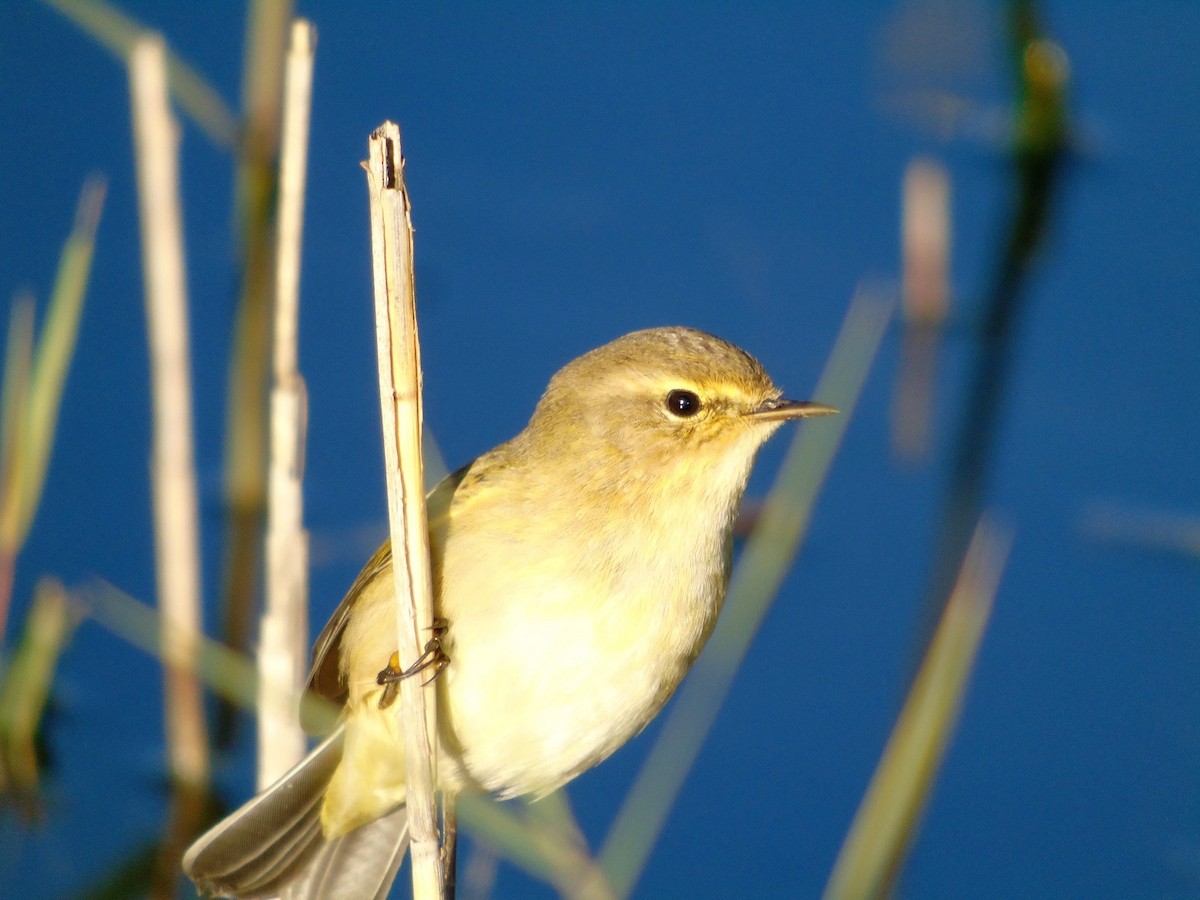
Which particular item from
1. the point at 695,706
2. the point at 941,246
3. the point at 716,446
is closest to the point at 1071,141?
the point at 941,246

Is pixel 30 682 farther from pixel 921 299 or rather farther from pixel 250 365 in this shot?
pixel 921 299

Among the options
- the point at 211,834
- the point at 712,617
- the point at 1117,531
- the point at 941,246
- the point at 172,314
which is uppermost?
the point at 941,246

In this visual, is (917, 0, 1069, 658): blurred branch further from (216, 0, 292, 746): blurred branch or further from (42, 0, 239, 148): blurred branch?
(42, 0, 239, 148): blurred branch

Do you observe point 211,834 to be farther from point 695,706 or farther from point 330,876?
point 695,706

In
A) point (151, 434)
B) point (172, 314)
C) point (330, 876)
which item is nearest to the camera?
point (330, 876)

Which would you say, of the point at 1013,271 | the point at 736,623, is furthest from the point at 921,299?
the point at 736,623

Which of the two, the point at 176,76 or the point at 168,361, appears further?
the point at 176,76
